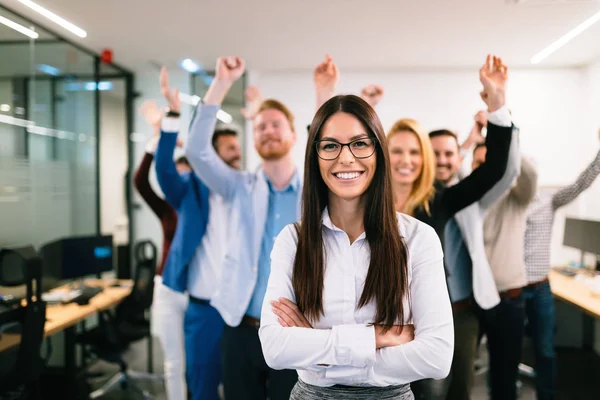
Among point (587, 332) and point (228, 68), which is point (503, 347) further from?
point (587, 332)

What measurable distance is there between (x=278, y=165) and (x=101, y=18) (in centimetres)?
214

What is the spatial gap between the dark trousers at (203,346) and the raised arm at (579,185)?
215 centimetres

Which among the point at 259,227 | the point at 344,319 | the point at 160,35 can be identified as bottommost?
the point at 344,319

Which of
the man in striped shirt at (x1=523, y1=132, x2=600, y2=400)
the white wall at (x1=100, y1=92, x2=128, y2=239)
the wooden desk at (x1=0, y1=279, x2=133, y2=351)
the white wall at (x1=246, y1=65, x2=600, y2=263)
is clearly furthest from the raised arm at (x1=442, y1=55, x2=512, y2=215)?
the white wall at (x1=100, y1=92, x2=128, y2=239)

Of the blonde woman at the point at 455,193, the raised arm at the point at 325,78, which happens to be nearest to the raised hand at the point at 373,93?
the blonde woman at the point at 455,193

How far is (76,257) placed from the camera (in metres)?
3.61

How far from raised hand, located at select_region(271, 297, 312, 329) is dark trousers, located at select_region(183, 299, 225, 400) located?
1.30 m

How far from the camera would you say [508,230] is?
2469 mm

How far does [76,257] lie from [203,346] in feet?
6.16

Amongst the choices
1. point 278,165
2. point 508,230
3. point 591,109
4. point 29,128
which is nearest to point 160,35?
point 29,128

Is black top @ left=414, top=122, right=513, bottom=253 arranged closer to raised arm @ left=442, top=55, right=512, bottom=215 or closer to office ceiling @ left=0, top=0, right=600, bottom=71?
raised arm @ left=442, top=55, right=512, bottom=215

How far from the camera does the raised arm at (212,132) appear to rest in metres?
1.79

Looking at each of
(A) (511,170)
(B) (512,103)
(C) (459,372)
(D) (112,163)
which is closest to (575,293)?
(B) (512,103)

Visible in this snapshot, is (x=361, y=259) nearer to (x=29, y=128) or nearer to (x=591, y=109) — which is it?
(x=591, y=109)
